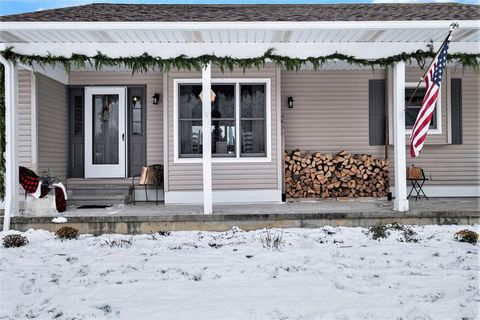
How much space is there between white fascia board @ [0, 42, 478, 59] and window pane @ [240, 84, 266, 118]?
4.80 ft

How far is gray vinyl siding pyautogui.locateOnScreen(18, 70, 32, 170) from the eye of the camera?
693 centimetres

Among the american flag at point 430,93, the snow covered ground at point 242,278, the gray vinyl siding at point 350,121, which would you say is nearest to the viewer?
the snow covered ground at point 242,278

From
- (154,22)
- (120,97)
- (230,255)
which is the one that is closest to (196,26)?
(154,22)

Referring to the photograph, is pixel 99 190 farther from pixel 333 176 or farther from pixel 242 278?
pixel 242 278

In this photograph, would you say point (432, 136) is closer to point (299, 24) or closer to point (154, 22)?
point (299, 24)

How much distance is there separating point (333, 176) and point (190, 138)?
2.59m

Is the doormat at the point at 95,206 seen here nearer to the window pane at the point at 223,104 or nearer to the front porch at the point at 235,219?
the front porch at the point at 235,219

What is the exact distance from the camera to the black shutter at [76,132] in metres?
7.94

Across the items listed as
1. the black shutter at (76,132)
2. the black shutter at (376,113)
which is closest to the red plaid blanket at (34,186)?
the black shutter at (76,132)

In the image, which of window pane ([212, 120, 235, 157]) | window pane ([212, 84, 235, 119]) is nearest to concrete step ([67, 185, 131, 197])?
window pane ([212, 120, 235, 157])

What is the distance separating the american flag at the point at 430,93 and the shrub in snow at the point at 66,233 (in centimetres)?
437

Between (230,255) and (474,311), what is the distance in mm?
2296

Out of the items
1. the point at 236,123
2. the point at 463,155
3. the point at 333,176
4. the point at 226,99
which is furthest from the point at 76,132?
the point at 463,155

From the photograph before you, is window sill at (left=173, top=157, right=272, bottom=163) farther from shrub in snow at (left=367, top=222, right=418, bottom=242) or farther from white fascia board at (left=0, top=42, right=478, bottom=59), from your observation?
shrub in snow at (left=367, top=222, right=418, bottom=242)
